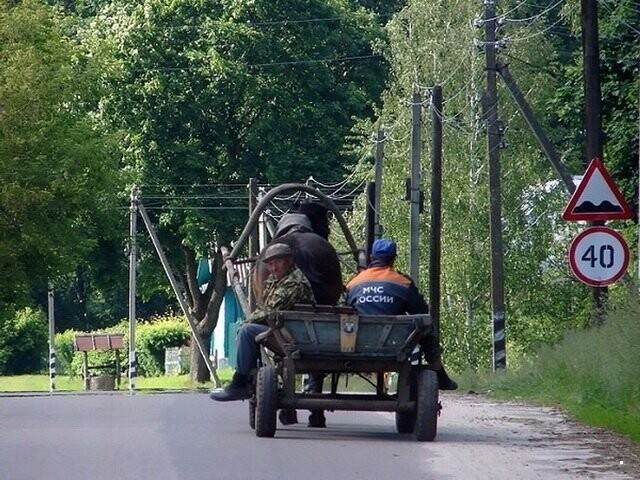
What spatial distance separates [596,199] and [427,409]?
5.22m

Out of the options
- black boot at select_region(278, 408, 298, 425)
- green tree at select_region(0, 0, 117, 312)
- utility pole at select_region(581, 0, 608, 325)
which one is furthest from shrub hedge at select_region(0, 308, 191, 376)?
black boot at select_region(278, 408, 298, 425)

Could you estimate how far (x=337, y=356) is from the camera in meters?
14.4

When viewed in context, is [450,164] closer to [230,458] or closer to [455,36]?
[455,36]

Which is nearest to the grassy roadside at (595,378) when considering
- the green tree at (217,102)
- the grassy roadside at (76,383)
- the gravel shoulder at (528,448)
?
the gravel shoulder at (528,448)

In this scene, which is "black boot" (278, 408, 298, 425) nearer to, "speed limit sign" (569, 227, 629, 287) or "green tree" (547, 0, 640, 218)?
"speed limit sign" (569, 227, 629, 287)

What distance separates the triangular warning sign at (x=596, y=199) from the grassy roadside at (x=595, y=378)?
1.13 m

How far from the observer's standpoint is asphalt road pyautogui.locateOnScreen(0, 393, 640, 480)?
39.0ft

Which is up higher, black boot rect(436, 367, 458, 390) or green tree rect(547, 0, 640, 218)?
green tree rect(547, 0, 640, 218)

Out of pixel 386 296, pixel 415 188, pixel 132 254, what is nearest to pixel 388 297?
pixel 386 296

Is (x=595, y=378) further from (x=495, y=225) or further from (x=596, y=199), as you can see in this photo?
(x=495, y=225)

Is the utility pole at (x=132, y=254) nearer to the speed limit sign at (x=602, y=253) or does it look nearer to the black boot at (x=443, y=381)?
the speed limit sign at (x=602, y=253)

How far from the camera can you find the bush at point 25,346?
69.9 m

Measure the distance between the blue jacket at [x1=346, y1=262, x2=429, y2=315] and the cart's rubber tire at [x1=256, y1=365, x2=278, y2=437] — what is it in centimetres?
120

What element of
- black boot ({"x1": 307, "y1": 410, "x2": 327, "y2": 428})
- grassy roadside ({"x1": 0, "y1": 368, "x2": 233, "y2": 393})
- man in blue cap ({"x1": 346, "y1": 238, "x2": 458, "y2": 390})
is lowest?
grassy roadside ({"x1": 0, "y1": 368, "x2": 233, "y2": 393})
